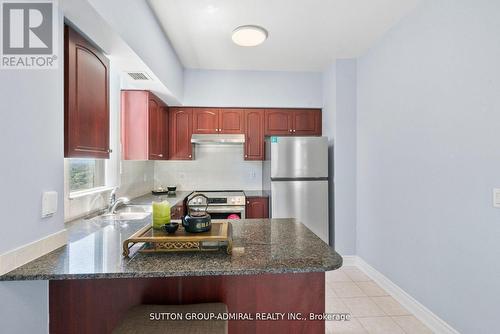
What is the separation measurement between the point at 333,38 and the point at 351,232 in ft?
7.61

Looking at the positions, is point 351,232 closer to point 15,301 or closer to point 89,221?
point 89,221

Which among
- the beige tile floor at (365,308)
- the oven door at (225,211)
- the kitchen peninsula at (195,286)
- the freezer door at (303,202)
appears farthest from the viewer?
the oven door at (225,211)

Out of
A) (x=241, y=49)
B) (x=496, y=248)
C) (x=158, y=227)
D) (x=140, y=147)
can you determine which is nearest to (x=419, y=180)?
(x=496, y=248)

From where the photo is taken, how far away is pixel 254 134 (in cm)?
375

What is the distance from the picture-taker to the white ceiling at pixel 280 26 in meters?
2.20

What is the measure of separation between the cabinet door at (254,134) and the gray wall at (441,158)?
58.0 inches

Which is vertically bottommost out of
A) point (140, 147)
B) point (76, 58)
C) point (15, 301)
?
point (15, 301)

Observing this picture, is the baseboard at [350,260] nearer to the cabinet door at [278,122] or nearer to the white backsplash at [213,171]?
the white backsplash at [213,171]

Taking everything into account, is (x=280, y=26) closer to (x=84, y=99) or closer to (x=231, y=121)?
(x=231, y=121)

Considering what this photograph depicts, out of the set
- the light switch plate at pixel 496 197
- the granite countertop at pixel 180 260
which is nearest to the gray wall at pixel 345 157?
the light switch plate at pixel 496 197

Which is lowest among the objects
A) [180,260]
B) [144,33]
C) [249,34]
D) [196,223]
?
[180,260]

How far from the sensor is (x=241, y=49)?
306cm

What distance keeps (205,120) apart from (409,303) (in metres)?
3.13

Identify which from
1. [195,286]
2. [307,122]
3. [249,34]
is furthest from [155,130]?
[195,286]
